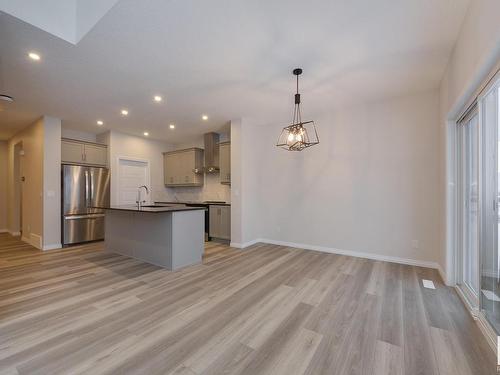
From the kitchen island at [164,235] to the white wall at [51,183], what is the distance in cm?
174

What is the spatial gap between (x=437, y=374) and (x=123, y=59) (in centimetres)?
409

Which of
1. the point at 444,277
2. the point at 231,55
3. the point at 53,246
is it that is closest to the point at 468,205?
the point at 444,277

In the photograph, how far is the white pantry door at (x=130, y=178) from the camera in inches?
238

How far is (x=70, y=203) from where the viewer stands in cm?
499

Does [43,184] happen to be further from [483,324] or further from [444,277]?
[444,277]

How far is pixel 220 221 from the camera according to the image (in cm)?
534

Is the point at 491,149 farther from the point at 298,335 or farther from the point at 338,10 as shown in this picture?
the point at 298,335

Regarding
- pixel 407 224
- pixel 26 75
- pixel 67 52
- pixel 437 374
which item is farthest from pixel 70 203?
pixel 407 224

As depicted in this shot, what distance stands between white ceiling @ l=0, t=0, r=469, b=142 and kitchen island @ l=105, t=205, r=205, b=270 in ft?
6.32

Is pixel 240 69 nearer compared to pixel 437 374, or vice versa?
pixel 437 374

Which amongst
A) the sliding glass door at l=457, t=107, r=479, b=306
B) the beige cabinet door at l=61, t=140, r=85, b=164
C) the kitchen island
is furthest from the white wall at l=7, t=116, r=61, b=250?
the sliding glass door at l=457, t=107, r=479, b=306

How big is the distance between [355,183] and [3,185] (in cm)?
954

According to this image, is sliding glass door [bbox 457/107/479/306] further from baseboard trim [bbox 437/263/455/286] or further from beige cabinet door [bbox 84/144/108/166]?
beige cabinet door [bbox 84/144/108/166]

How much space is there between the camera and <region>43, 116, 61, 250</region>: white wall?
4.66 m
